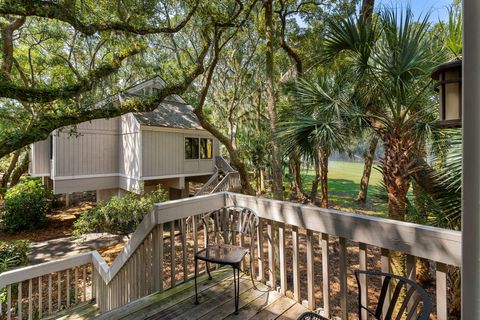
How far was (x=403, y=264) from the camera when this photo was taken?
3.61m

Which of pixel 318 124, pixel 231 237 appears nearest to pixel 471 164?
pixel 231 237

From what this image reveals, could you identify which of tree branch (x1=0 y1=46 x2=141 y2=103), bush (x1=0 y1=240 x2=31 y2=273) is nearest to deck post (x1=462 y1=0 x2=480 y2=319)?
tree branch (x1=0 y1=46 x2=141 y2=103)

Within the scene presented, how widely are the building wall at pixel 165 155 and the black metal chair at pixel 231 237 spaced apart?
333 inches

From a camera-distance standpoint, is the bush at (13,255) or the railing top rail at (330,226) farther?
the bush at (13,255)

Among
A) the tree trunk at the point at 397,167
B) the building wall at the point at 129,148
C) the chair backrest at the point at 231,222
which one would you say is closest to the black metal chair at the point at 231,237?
the chair backrest at the point at 231,222

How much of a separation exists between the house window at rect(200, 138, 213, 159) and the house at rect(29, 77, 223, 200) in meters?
0.10

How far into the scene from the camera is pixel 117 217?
843cm

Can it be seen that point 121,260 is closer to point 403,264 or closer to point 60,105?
point 403,264

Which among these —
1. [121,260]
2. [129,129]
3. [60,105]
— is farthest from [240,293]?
[129,129]

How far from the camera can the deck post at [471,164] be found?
63cm

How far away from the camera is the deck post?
63 centimetres

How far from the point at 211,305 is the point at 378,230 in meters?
1.69

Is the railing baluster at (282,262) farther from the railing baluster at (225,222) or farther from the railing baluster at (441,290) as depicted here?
the railing baluster at (441,290)

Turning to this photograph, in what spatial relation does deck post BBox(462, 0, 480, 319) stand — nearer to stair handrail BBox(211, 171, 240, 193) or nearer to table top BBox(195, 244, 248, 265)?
table top BBox(195, 244, 248, 265)
